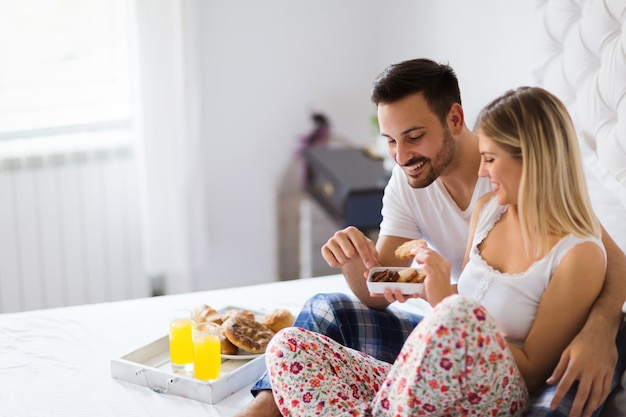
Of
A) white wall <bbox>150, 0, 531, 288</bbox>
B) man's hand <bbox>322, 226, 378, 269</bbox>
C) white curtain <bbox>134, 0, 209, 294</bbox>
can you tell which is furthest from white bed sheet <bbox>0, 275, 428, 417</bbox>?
white wall <bbox>150, 0, 531, 288</bbox>

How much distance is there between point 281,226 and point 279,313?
179 centimetres

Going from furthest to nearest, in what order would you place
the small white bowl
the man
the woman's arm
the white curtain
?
the white curtain < the man < the small white bowl < the woman's arm

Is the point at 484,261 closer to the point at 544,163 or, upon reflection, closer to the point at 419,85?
the point at 544,163

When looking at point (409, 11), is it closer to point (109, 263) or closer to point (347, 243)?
point (109, 263)

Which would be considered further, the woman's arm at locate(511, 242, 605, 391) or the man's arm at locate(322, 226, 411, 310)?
the man's arm at locate(322, 226, 411, 310)

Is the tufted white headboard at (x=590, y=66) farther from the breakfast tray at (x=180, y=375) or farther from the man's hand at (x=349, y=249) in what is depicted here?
the breakfast tray at (x=180, y=375)

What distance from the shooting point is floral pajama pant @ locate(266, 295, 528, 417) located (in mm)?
1452

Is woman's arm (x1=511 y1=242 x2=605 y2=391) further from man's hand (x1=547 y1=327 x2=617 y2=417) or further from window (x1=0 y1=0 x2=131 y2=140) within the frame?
window (x1=0 y1=0 x2=131 y2=140)

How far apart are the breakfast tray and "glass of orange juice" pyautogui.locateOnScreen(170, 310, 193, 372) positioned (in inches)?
1.1

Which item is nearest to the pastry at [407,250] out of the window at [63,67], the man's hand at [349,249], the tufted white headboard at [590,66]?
the man's hand at [349,249]

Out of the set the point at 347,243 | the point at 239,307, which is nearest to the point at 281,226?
the point at 239,307

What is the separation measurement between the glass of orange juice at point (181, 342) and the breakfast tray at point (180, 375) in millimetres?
28

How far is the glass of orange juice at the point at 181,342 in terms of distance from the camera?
6.41 ft

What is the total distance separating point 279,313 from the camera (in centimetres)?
213
